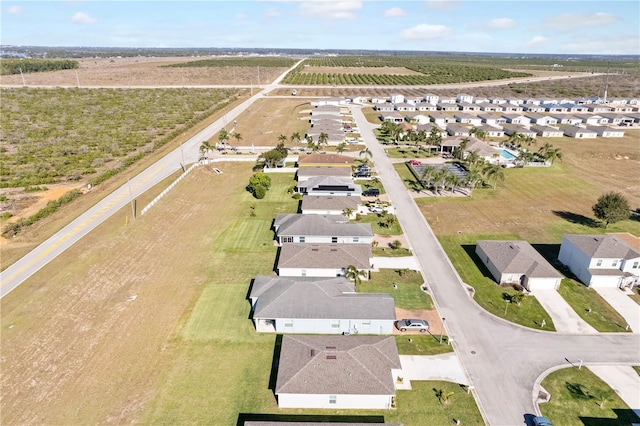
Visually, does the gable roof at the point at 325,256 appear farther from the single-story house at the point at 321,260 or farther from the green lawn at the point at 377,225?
the green lawn at the point at 377,225

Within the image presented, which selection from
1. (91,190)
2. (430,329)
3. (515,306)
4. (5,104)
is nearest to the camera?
(430,329)

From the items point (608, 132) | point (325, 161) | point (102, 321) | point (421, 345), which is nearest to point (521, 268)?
point (421, 345)

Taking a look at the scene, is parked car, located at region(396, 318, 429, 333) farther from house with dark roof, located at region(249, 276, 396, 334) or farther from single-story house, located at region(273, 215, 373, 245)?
single-story house, located at region(273, 215, 373, 245)

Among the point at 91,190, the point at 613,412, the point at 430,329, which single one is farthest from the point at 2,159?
the point at 613,412

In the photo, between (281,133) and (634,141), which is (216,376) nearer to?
(281,133)

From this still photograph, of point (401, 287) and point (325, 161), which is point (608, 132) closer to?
point (325, 161)

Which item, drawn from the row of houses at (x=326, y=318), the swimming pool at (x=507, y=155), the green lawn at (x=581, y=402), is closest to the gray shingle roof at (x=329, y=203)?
the row of houses at (x=326, y=318)
